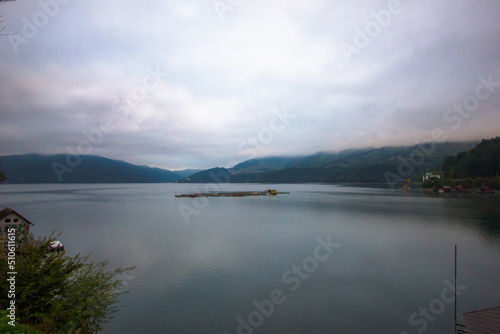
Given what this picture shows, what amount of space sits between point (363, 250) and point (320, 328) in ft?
54.6

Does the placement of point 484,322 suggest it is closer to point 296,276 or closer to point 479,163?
point 296,276

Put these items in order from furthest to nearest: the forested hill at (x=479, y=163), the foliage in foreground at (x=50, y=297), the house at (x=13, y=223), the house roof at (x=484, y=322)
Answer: the forested hill at (x=479, y=163), the house at (x=13, y=223), the house roof at (x=484, y=322), the foliage in foreground at (x=50, y=297)

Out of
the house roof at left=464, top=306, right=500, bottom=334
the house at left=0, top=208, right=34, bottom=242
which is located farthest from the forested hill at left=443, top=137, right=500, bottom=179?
the house at left=0, top=208, right=34, bottom=242

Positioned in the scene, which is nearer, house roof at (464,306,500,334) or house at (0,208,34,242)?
house roof at (464,306,500,334)

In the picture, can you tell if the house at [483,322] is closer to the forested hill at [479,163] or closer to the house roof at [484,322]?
the house roof at [484,322]

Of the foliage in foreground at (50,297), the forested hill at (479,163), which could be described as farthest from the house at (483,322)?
the forested hill at (479,163)

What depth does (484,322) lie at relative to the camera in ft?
38.7

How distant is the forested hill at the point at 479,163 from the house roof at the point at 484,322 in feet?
484

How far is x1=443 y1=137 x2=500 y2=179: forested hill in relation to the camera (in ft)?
414

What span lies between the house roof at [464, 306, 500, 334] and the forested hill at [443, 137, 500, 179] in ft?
484

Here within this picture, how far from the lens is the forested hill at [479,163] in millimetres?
126188

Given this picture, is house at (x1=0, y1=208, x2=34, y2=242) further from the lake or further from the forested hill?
the forested hill

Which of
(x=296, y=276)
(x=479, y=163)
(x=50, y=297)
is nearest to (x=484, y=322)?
(x=296, y=276)

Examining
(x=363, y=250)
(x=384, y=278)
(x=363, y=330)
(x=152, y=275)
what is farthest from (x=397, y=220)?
(x=152, y=275)
